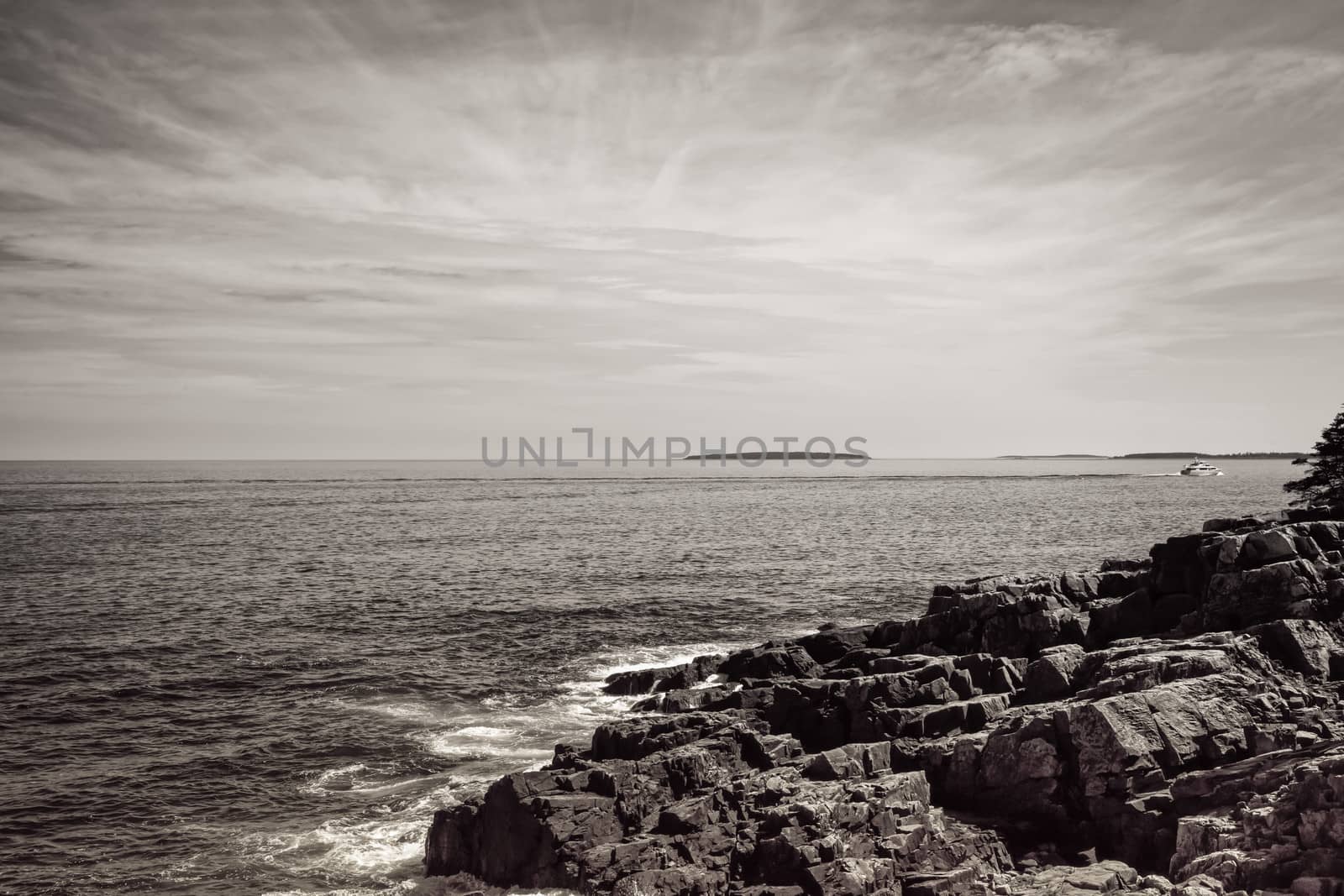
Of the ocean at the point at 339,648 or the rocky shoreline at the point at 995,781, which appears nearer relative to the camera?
the rocky shoreline at the point at 995,781

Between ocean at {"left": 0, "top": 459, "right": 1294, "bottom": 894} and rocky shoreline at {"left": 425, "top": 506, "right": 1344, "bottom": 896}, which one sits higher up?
rocky shoreline at {"left": 425, "top": 506, "right": 1344, "bottom": 896}

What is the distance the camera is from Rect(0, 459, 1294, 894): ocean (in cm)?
2638

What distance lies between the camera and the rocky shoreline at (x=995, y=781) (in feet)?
61.1

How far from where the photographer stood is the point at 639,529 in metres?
110

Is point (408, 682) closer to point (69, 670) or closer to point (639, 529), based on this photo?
point (69, 670)

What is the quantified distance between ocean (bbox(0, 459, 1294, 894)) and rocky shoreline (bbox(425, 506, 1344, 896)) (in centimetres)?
631

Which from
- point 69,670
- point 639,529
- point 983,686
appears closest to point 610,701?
point 983,686

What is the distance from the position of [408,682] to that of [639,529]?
6901 cm

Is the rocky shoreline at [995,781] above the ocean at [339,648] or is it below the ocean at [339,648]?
above

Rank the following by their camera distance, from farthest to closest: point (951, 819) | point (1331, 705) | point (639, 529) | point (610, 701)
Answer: point (639, 529) < point (610, 701) < point (1331, 705) < point (951, 819)

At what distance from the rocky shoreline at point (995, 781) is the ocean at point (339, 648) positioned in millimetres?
6307

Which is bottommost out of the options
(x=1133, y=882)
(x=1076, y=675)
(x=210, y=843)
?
(x=210, y=843)

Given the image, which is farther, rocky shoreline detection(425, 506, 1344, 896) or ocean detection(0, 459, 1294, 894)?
ocean detection(0, 459, 1294, 894)

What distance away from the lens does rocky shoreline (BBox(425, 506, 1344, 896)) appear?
733 inches
